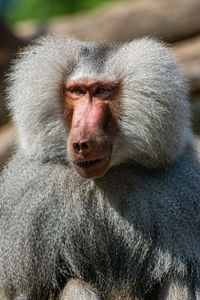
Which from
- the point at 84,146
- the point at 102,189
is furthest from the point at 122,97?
the point at 102,189

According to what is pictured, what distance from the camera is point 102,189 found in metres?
3.92

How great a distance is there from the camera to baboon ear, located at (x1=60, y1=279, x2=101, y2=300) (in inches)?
154

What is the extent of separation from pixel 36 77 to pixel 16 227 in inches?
36.4

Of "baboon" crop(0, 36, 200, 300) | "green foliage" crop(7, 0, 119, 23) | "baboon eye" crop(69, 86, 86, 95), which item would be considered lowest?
"green foliage" crop(7, 0, 119, 23)

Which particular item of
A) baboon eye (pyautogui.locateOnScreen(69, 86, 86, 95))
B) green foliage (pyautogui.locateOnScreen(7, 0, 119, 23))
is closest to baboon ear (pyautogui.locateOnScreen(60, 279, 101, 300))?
baboon eye (pyautogui.locateOnScreen(69, 86, 86, 95))

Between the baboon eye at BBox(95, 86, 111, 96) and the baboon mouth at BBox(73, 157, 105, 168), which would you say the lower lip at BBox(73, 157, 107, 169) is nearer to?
the baboon mouth at BBox(73, 157, 105, 168)

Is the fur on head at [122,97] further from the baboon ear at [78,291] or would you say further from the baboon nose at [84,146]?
the baboon ear at [78,291]

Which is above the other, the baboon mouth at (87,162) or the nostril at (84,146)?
the nostril at (84,146)

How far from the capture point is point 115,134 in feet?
12.5

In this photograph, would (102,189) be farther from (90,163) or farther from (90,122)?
(90,122)

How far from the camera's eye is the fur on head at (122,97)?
3.72 metres

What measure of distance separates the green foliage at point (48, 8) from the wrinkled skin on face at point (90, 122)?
435 inches

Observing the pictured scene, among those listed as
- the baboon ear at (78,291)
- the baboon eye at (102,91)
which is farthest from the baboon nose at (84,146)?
the baboon ear at (78,291)

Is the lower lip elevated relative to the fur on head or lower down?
lower down
